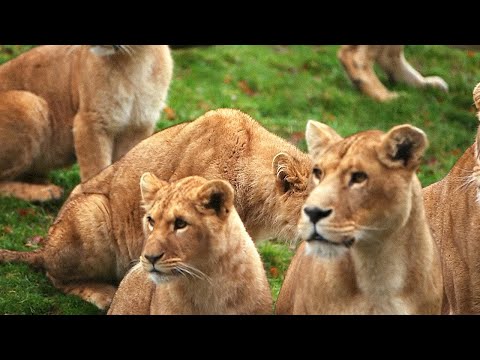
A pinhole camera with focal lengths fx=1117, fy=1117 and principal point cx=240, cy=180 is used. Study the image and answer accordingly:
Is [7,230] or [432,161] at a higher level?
[432,161]

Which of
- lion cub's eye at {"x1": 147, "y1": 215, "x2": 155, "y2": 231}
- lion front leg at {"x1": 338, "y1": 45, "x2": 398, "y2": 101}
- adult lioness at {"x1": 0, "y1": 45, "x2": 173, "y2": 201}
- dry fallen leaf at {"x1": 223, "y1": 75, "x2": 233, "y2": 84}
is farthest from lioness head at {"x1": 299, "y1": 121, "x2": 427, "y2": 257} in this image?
lion front leg at {"x1": 338, "y1": 45, "x2": 398, "y2": 101}

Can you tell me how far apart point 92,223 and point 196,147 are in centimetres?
110

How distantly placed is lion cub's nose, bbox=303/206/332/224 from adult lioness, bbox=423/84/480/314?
205 cm

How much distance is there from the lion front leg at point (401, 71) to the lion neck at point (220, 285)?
8.44 meters

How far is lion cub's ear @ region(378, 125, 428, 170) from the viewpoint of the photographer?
5.82 m

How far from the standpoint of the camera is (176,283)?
22.2 ft

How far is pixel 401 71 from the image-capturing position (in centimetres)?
1491

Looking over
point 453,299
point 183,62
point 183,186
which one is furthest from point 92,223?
point 183,62

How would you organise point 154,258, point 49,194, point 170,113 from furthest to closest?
point 170,113, point 49,194, point 154,258

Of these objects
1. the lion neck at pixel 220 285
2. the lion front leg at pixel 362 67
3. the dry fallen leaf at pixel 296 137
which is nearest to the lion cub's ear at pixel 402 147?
the lion neck at pixel 220 285

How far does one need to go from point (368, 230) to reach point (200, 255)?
127 cm

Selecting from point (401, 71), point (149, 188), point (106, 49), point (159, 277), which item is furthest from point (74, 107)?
point (401, 71)

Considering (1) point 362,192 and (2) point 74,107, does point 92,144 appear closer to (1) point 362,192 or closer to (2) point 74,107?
(2) point 74,107

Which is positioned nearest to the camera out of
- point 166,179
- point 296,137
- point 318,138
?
point 318,138
